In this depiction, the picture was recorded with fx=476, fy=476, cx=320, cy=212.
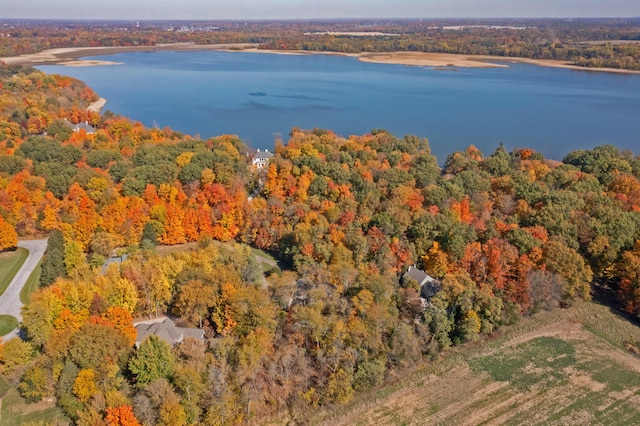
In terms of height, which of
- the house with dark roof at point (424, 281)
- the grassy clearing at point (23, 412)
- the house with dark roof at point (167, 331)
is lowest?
the grassy clearing at point (23, 412)

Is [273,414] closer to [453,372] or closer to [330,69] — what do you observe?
[453,372]

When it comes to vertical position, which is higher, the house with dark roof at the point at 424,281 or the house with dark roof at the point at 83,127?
the house with dark roof at the point at 83,127

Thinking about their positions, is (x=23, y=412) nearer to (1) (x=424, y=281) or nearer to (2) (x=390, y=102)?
(1) (x=424, y=281)

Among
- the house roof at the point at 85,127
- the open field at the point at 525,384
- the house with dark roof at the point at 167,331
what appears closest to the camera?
the open field at the point at 525,384

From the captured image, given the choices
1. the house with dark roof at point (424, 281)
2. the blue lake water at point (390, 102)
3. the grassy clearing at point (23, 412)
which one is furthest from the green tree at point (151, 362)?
the blue lake water at point (390, 102)

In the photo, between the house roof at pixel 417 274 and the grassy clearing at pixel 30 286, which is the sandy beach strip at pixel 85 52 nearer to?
the grassy clearing at pixel 30 286

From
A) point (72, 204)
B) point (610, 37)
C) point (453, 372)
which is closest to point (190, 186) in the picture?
point (72, 204)
